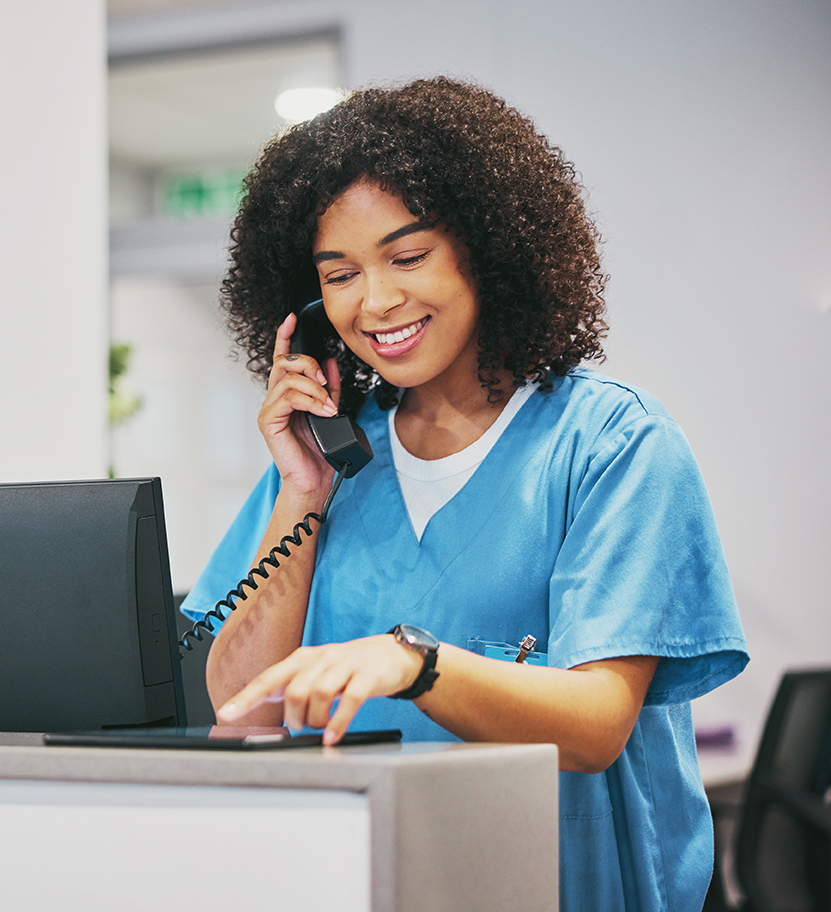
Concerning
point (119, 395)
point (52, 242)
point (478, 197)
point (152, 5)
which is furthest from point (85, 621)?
point (152, 5)

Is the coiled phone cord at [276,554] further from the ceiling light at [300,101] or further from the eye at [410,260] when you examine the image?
the ceiling light at [300,101]

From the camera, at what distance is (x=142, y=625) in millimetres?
760

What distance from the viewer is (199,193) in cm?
358

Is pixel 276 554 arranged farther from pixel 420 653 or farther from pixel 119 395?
pixel 119 395

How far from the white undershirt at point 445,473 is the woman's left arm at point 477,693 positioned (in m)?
0.29

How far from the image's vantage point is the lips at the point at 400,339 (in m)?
1.01

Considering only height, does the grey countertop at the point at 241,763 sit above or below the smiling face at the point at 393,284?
below

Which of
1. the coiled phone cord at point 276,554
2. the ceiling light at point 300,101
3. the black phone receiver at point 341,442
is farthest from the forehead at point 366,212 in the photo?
the ceiling light at point 300,101

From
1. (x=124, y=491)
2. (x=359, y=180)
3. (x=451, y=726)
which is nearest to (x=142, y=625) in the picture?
(x=124, y=491)

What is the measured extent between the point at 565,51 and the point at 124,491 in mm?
2657

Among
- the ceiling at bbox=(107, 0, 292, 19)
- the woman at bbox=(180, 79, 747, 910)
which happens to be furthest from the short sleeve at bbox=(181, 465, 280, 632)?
the ceiling at bbox=(107, 0, 292, 19)

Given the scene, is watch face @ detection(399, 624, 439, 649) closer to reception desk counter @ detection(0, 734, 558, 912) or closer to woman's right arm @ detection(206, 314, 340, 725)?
reception desk counter @ detection(0, 734, 558, 912)

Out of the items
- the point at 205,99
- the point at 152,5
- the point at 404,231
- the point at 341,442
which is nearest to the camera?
the point at 404,231

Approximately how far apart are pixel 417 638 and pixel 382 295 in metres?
0.46
